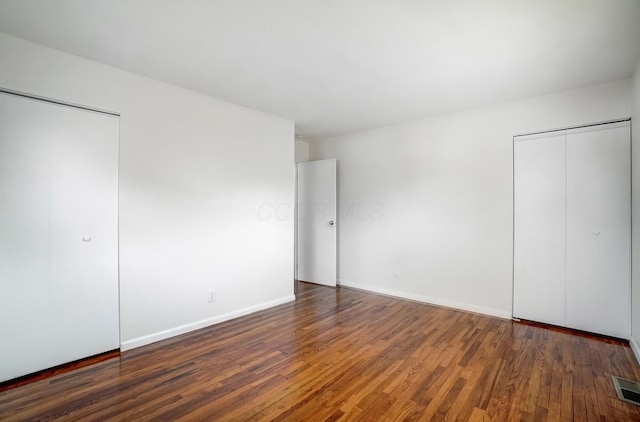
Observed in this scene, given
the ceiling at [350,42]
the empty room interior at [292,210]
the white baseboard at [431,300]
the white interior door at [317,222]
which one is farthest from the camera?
the white interior door at [317,222]

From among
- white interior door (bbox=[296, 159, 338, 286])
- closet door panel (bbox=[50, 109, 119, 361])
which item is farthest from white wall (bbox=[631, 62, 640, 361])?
closet door panel (bbox=[50, 109, 119, 361])

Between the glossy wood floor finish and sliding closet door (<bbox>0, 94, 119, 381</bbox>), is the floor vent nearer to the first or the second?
the glossy wood floor finish

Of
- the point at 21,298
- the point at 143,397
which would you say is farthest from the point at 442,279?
the point at 21,298

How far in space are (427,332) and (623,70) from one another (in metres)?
3.22

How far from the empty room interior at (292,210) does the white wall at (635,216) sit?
0.18ft

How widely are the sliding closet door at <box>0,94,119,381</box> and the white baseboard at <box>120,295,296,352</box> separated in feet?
0.50

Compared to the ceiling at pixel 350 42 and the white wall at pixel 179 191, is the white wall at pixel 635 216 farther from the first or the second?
the white wall at pixel 179 191

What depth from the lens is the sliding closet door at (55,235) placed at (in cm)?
224

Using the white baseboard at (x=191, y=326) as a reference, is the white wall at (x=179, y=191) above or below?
above

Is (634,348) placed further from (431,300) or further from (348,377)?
(348,377)

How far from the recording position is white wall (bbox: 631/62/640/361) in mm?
2652

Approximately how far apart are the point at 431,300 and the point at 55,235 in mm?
4357

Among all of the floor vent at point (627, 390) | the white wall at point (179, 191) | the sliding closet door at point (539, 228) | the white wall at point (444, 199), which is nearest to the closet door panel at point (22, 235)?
the white wall at point (179, 191)

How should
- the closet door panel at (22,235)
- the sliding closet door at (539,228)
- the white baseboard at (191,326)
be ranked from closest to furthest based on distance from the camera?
1. the closet door panel at (22,235)
2. the white baseboard at (191,326)
3. the sliding closet door at (539,228)
